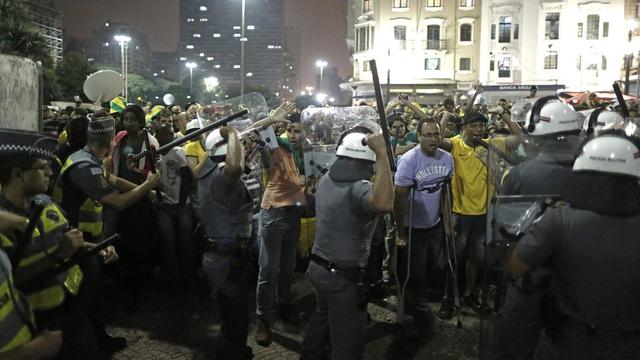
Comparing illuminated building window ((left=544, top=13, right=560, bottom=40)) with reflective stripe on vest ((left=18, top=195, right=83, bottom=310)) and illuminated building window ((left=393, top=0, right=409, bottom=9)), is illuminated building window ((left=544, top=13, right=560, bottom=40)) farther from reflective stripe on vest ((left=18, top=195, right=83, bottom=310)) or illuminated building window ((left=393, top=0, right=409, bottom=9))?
reflective stripe on vest ((left=18, top=195, right=83, bottom=310))

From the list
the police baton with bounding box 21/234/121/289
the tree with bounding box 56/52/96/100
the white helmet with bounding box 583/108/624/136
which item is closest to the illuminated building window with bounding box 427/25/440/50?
the tree with bounding box 56/52/96/100

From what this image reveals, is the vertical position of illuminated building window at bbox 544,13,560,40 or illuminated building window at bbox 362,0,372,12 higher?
illuminated building window at bbox 362,0,372,12

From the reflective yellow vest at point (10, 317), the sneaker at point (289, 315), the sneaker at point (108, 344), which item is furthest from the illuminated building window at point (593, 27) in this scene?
the reflective yellow vest at point (10, 317)

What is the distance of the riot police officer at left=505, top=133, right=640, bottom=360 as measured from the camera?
8.64ft

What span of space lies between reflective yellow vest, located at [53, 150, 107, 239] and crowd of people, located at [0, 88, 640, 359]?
0.05 feet

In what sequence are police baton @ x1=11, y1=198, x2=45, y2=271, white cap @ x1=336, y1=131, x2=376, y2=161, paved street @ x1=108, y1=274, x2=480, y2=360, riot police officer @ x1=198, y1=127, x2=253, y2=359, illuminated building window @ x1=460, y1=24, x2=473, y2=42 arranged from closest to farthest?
police baton @ x1=11, y1=198, x2=45, y2=271, white cap @ x1=336, y1=131, x2=376, y2=161, riot police officer @ x1=198, y1=127, x2=253, y2=359, paved street @ x1=108, y1=274, x2=480, y2=360, illuminated building window @ x1=460, y1=24, x2=473, y2=42

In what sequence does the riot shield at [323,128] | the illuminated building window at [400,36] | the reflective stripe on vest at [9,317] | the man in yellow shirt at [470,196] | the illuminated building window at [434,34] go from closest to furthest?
the reflective stripe on vest at [9,317] → the man in yellow shirt at [470,196] → the riot shield at [323,128] → the illuminated building window at [434,34] → the illuminated building window at [400,36]

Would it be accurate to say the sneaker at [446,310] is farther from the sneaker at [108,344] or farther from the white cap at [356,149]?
the sneaker at [108,344]

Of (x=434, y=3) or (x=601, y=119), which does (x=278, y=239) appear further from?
(x=434, y=3)

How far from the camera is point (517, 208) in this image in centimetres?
335

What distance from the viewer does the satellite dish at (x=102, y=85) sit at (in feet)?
27.7

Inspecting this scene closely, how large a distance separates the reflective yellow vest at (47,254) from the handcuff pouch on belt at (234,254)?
1.41 meters

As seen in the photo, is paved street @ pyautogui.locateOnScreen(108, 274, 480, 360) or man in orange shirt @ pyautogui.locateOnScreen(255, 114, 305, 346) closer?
paved street @ pyautogui.locateOnScreen(108, 274, 480, 360)

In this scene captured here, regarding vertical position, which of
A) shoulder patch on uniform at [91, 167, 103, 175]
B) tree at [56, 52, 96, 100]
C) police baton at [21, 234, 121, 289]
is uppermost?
tree at [56, 52, 96, 100]
